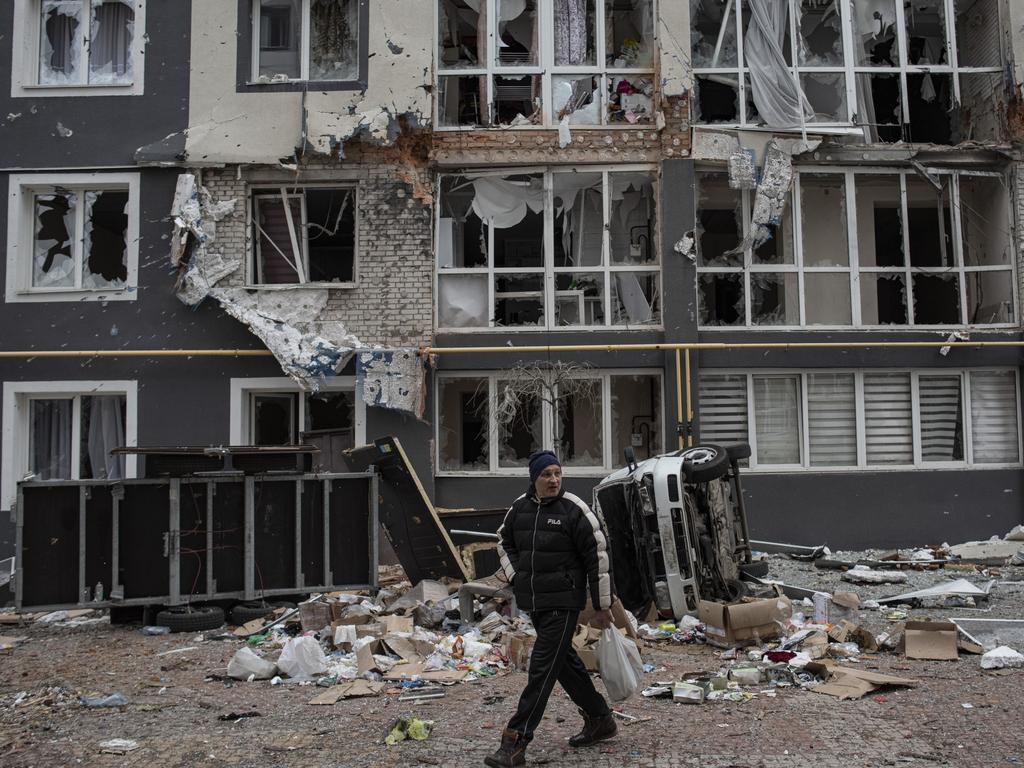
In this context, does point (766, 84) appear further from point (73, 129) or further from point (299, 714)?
point (299, 714)

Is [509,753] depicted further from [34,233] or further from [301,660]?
[34,233]

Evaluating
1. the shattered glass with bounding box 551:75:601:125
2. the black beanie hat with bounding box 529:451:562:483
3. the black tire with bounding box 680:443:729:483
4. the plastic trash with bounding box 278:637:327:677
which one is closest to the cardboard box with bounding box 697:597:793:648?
the black tire with bounding box 680:443:729:483

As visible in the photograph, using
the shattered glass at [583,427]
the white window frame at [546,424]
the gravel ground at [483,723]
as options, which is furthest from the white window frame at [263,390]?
the gravel ground at [483,723]

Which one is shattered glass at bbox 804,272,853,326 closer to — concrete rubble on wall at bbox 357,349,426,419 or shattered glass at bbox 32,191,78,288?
concrete rubble on wall at bbox 357,349,426,419

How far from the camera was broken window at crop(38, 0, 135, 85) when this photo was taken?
13.5 metres

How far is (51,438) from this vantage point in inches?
521

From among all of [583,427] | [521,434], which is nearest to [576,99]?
[583,427]

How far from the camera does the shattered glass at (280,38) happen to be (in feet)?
44.2

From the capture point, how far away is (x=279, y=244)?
528 inches

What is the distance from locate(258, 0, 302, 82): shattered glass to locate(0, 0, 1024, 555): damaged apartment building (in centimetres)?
4

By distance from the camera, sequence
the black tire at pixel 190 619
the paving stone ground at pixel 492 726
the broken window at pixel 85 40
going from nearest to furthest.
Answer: the paving stone ground at pixel 492 726, the black tire at pixel 190 619, the broken window at pixel 85 40

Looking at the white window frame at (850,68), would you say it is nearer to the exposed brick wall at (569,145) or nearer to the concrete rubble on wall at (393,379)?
the exposed brick wall at (569,145)

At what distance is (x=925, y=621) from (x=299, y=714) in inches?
190

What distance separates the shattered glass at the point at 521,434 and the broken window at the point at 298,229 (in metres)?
3.11
